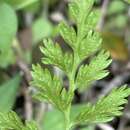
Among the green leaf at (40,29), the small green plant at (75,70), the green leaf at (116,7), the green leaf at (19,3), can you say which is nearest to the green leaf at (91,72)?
the small green plant at (75,70)

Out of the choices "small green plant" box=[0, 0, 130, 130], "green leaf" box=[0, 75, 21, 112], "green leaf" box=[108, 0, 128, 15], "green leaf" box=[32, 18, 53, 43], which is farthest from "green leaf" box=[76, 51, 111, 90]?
"green leaf" box=[108, 0, 128, 15]

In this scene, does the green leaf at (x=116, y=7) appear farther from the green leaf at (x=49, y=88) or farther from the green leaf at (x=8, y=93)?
the green leaf at (x=49, y=88)

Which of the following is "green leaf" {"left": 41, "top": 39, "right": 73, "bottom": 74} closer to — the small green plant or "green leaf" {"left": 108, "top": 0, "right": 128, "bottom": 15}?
the small green plant

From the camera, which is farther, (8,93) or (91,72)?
(8,93)

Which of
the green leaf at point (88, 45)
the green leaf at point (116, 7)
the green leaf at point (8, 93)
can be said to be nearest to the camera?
the green leaf at point (88, 45)

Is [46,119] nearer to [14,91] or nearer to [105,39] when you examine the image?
[14,91]

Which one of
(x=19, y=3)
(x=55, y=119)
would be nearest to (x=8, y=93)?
(x=55, y=119)

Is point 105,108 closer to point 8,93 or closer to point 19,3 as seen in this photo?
point 8,93
